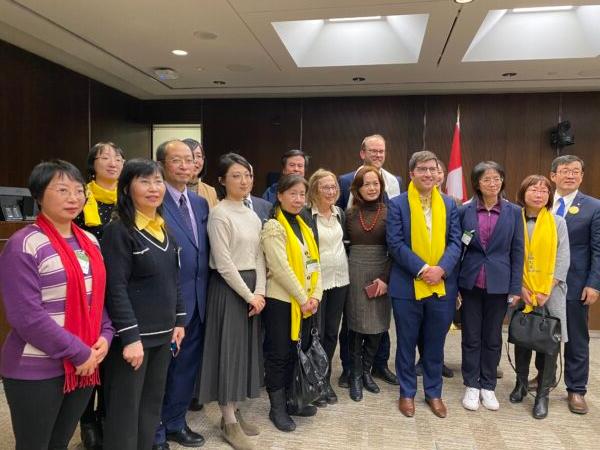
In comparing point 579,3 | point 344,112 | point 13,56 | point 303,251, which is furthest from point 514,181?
point 13,56

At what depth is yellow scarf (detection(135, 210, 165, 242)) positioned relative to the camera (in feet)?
5.64

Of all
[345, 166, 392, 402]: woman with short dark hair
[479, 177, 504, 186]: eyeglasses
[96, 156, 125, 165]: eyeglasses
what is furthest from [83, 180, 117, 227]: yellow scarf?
[479, 177, 504, 186]: eyeglasses

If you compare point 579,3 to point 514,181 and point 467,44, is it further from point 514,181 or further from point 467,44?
point 514,181

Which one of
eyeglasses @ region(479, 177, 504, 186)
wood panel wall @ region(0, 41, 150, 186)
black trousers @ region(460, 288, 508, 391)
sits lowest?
black trousers @ region(460, 288, 508, 391)

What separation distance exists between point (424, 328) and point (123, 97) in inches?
204

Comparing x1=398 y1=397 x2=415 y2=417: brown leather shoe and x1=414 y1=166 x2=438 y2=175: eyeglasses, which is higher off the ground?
x1=414 y1=166 x2=438 y2=175: eyeglasses

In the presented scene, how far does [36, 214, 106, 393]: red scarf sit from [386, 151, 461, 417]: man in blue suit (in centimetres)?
175

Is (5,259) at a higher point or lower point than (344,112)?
lower

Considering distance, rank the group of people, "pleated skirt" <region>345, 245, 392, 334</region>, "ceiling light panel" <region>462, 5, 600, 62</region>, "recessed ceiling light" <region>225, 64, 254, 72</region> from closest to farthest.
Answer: the group of people < "pleated skirt" <region>345, 245, 392, 334</region> < "ceiling light panel" <region>462, 5, 600, 62</region> < "recessed ceiling light" <region>225, 64, 254, 72</region>

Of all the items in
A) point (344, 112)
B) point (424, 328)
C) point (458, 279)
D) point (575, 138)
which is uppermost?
point (344, 112)

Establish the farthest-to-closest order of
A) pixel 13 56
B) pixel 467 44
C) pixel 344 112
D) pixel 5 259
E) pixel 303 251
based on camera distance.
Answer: pixel 344 112, pixel 13 56, pixel 467 44, pixel 303 251, pixel 5 259

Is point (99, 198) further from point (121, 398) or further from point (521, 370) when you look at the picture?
point (521, 370)

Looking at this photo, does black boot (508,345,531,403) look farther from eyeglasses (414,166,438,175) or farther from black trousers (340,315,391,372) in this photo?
eyeglasses (414,166,438,175)

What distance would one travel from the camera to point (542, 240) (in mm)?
2689
